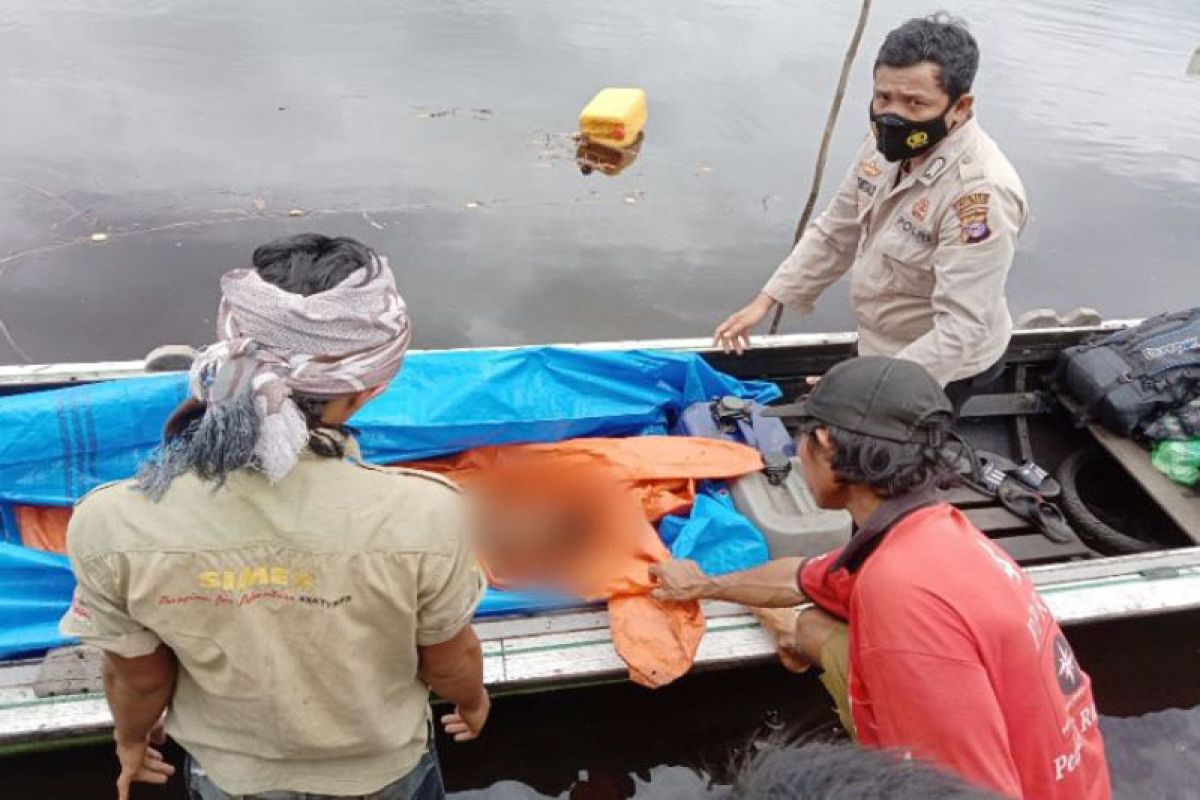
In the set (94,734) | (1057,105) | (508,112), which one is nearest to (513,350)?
(94,734)

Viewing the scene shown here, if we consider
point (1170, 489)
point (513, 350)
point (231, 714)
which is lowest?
point (1170, 489)

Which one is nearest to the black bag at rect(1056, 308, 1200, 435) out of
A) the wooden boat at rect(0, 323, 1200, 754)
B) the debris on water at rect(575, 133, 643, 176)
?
the wooden boat at rect(0, 323, 1200, 754)

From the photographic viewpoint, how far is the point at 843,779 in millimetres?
897

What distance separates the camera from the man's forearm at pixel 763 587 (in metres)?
2.78

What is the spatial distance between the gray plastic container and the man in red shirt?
3.59 feet

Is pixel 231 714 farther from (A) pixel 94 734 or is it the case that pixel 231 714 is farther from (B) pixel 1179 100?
(B) pixel 1179 100

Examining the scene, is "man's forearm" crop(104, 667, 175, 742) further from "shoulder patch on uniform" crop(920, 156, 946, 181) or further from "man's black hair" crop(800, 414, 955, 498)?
"shoulder patch on uniform" crop(920, 156, 946, 181)

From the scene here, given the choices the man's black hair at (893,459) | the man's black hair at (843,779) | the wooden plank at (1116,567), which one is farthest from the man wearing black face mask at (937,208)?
the man's black hair at (843,779)

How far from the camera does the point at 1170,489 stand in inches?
161

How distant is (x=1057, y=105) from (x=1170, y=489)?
12.4 metres

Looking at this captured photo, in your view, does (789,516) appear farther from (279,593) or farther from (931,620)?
(279,593)

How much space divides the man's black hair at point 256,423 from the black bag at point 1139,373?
411 centimetres

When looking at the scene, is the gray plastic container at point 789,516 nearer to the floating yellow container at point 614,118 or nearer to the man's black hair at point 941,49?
the man's black hair at point 941,49

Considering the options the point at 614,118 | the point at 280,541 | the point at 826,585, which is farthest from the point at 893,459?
the point at 614,118
